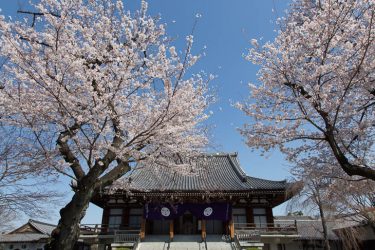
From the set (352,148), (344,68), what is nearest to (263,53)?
(344,68)

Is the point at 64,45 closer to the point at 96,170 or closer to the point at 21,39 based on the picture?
the point at 21,39

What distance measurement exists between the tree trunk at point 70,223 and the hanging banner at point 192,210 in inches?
471

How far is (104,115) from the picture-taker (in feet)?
21.8

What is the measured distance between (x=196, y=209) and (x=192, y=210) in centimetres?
25

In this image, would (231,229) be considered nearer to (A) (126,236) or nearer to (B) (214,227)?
(B) (214,227)

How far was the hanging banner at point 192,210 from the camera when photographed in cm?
1758

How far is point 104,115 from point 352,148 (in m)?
7.21

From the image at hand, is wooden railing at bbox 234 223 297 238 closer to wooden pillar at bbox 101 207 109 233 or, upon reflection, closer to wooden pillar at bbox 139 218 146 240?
wooden pillar at bbox 139 218 146 240

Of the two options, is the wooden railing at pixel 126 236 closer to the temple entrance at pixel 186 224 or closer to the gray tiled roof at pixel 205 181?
the gray tiled roof at pixel 205 181

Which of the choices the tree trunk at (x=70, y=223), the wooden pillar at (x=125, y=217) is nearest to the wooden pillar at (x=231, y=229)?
the wooden pillar at (x=125, y=217)

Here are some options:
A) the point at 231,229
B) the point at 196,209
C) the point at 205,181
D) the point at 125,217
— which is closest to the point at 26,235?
the point at 125,217

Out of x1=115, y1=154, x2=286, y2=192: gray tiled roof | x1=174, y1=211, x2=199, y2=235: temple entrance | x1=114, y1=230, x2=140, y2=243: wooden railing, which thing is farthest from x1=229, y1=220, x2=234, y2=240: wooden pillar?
x1=114, y1=230, x2=140, y2=243: wooden railing

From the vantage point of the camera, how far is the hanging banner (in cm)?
1758

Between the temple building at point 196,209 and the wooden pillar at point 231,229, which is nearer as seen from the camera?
the wooden pillar at point 231,229
